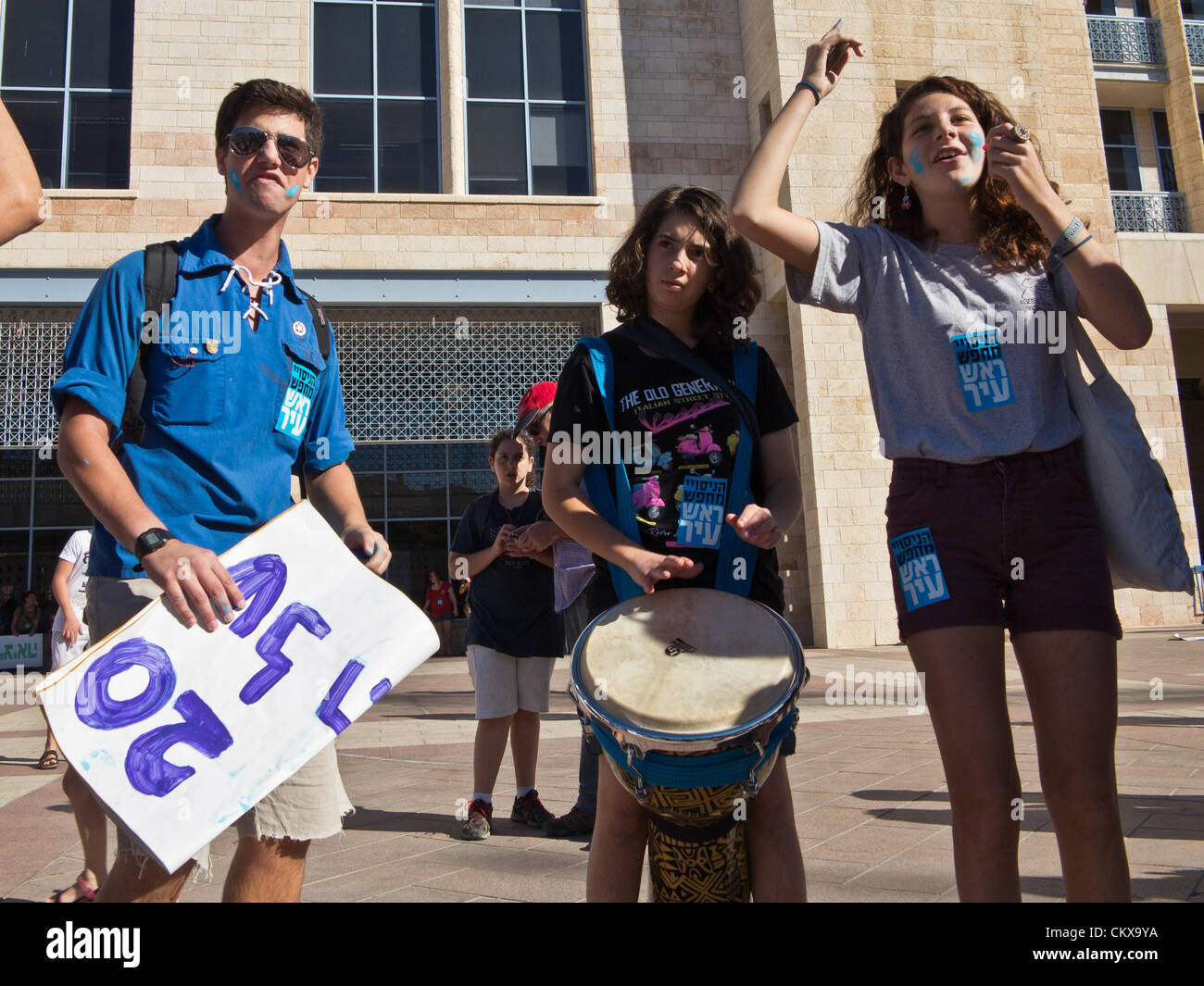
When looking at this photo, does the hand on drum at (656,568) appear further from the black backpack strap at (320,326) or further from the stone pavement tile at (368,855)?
the stone pavement tile at (368,855)

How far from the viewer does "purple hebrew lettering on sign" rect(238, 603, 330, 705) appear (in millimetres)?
1647

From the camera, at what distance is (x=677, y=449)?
2076 mm

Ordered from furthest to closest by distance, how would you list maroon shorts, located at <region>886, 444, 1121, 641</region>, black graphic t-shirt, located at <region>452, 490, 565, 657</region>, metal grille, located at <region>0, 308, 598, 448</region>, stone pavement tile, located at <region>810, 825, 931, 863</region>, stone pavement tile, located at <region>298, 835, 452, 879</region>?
metal grille, located at <region>0, 308, 598, 448</region>, black graphic t-shirt, located at <region>452, 490, 565, 657</region>, stone pavement tile, located at <region>298, 835, 452, 879</region>, stone pavement tile, located at <region>810, 825, 931, 863</region>, maroon shorts, located at <region>886, 444, 1121, 641</region>

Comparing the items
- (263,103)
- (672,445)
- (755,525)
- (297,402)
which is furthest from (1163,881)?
(263,103)

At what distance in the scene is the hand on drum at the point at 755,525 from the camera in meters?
1.82

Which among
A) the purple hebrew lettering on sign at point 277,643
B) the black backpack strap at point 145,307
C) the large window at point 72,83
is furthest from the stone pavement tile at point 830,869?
the large window at point 72,83

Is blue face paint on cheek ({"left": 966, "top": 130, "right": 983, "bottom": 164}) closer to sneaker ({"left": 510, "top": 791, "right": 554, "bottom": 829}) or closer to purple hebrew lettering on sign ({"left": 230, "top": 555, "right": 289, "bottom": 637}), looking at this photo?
purple hebrew lettering on sign ({"left": 230, "top": 555, "right": 289, "bottom": 637})

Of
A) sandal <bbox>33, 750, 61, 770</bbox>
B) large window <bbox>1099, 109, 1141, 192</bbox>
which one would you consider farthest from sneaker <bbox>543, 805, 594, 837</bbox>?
large window <bbox>1099, 109, 1141, 192</bbox>

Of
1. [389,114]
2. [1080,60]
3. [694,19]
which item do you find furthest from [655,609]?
[1080,60]

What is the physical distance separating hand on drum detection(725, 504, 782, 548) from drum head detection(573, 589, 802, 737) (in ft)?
0.43

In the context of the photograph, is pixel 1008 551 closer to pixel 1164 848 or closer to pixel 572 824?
pixel 1164 848

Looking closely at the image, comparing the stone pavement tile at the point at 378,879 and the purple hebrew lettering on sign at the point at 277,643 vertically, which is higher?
the purple hebrew lettering on sign at the point at 277,643

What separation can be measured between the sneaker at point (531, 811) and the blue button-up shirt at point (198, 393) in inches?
96.9

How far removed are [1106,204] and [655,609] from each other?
56.4 feet
